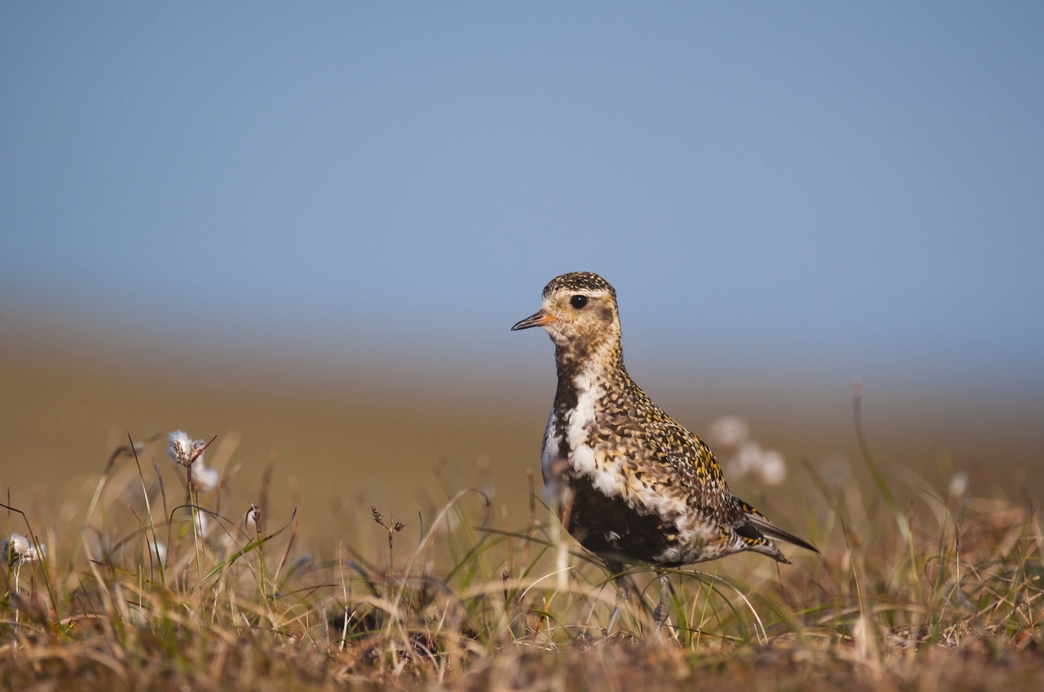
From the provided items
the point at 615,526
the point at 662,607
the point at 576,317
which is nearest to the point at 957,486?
the point at 662,607

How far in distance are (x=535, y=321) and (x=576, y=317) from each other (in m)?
0.24

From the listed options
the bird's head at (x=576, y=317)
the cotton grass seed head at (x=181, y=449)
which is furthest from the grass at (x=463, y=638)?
the bird's head at (x=576, y=317)

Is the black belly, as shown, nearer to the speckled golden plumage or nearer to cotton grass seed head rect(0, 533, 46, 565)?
the speckled golden plumage

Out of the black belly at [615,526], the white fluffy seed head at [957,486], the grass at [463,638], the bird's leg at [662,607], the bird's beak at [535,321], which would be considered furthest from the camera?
the white fluffy seed head at [957,486]

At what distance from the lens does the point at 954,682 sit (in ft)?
8.84

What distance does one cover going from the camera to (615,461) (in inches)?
183

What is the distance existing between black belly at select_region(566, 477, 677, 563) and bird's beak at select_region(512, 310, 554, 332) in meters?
0.95

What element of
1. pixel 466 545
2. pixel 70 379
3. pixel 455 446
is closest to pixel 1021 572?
pixel 466 545

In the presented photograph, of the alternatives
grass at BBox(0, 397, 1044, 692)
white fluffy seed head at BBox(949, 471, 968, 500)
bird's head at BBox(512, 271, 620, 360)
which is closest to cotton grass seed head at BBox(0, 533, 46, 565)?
grass at BBox(0, 397, 1044, 692)

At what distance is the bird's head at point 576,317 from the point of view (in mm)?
5059

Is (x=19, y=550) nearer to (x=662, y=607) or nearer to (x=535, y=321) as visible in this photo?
(x=535, y=321)

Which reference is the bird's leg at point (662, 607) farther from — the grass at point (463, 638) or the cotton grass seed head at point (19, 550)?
the cotton grass seed head at point (19, 550)

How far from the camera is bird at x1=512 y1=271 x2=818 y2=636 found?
4.63 meters

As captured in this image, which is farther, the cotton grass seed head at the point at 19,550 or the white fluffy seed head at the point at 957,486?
the white fluffy seed head at the point at 957,486
